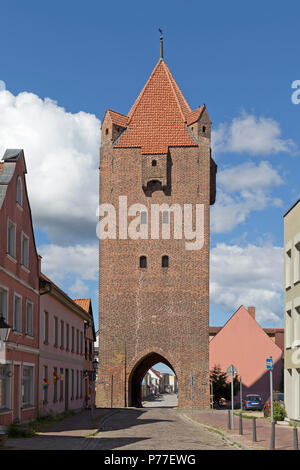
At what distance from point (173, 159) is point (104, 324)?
13.0 m

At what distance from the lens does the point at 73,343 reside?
40875 millimetres

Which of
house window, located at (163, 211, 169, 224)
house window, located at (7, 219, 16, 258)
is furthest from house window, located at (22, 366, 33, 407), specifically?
house window, located at (163, 211, 169, 224)

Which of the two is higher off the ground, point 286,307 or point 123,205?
point 123,205

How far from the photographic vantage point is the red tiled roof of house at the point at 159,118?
52.4 metres

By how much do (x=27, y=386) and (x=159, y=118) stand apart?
31.9 m

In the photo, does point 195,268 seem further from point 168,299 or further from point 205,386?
point 205,386

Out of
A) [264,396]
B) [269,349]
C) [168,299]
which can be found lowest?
[264,396]

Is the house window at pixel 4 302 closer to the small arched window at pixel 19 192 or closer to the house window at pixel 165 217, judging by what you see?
the small arched window at pixel 19 192

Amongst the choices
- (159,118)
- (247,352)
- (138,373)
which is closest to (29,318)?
(138,373)

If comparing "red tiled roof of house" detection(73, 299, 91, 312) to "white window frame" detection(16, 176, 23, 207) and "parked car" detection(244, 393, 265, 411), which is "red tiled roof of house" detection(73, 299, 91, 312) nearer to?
"parked car" detection(244, 393, 265, 411)

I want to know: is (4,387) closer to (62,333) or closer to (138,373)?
(62,333)

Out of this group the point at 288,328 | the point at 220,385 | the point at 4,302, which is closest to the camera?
the point at 4,302

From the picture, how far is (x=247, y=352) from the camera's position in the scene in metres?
59.5

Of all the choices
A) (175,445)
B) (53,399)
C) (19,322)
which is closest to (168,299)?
(53,399)
